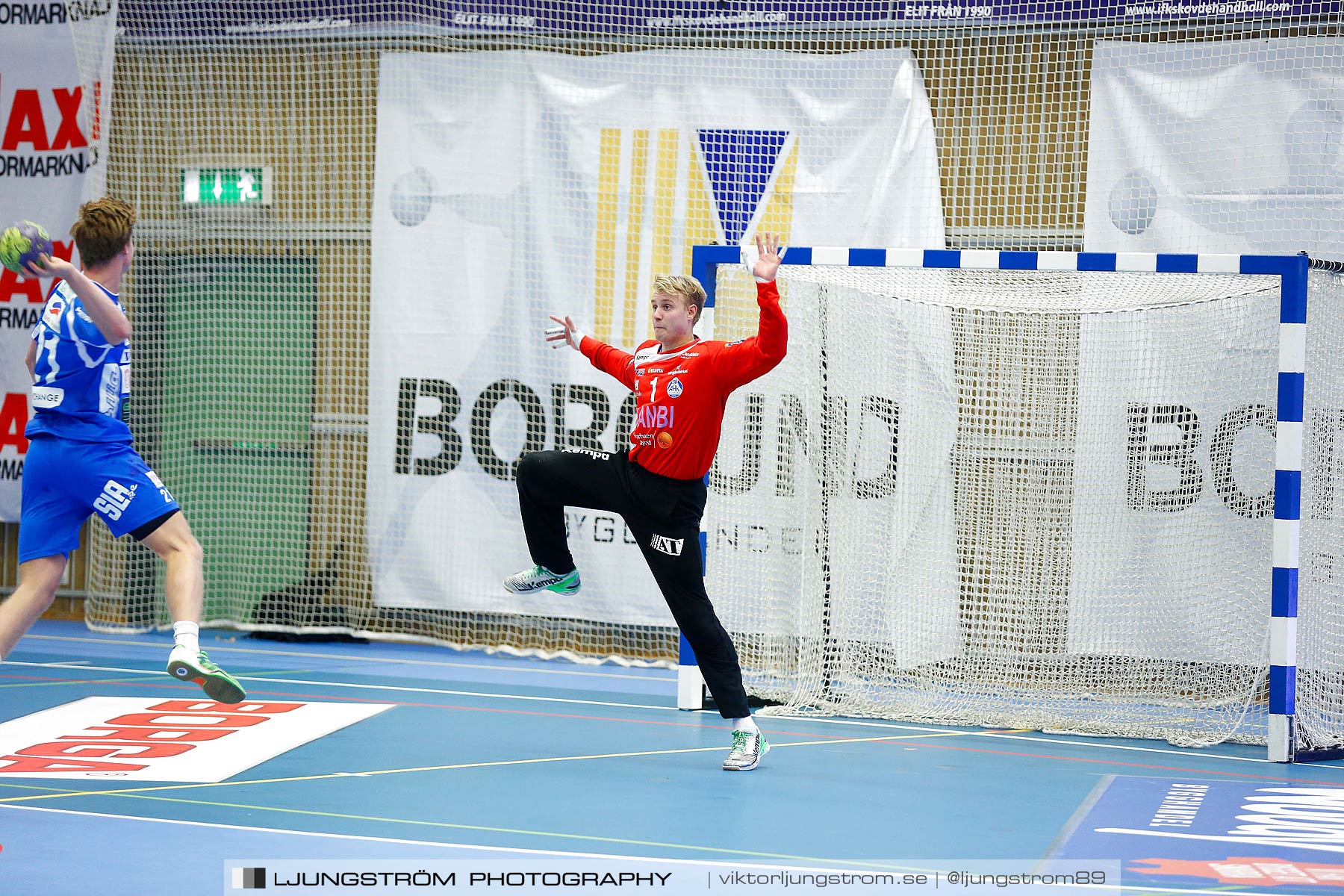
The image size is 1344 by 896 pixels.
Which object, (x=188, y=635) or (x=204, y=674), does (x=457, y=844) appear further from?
(x=188, y=635)

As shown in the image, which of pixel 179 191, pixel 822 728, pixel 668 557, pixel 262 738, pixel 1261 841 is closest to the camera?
pixel 1261 841

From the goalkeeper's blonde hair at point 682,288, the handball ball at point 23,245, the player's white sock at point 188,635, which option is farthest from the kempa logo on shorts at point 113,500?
the goalkeeper's blonde hair at point 682,288

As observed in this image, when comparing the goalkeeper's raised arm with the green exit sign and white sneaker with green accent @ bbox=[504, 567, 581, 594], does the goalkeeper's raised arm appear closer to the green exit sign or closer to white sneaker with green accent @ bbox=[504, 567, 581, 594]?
white sneaker with green accent @ bbox=[504, 567, 581, 594]

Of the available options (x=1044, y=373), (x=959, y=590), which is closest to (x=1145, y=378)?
(x=1044, y=373)

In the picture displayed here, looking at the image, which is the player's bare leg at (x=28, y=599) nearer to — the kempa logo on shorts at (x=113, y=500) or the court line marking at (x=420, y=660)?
the kempa logo on shorts at (x=113, y=500)

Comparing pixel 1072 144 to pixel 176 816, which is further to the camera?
pixel 1072 144

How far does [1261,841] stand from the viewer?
5.32 meters

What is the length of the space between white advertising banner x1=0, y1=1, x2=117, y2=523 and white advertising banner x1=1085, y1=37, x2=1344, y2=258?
723cm

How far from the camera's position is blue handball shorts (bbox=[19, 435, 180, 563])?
5.75 meters

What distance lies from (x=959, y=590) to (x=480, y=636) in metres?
3.77

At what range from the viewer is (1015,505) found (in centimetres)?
855

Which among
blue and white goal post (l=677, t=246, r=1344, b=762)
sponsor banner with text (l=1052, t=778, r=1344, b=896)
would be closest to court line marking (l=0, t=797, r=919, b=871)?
sponsor banner with text (l=1052, t=778, r=1344, b=896)

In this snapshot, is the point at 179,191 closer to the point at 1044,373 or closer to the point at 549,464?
the point at 549,464

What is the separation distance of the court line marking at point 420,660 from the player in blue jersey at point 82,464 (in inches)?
158
